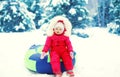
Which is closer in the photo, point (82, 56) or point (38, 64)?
point (38, 64)

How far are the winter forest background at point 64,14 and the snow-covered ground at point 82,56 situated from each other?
70 centimetres

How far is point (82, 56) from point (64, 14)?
239cm

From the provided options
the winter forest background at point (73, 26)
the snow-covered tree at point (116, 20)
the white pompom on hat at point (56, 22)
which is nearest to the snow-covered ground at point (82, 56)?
the winter forest background at point (73, 26)

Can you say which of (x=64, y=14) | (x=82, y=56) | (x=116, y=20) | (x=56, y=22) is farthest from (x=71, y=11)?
(x=56, y=22)

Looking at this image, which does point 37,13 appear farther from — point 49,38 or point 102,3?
point 49,38

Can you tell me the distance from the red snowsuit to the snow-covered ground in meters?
0.17

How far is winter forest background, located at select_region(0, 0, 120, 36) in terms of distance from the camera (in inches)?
261

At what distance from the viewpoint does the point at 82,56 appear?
4.41 metres

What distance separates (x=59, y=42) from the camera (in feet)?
12.2

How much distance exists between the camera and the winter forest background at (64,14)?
21.8 ft

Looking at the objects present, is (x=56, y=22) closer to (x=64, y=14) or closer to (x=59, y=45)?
(x=59, y=45)

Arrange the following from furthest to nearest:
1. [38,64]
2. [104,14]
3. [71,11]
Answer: [104,14]
[71,11]
[38,64]

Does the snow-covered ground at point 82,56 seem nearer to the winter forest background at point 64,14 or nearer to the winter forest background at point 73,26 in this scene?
the winter forest background at point 73,26

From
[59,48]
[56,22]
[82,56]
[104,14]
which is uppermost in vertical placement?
[56,22]
